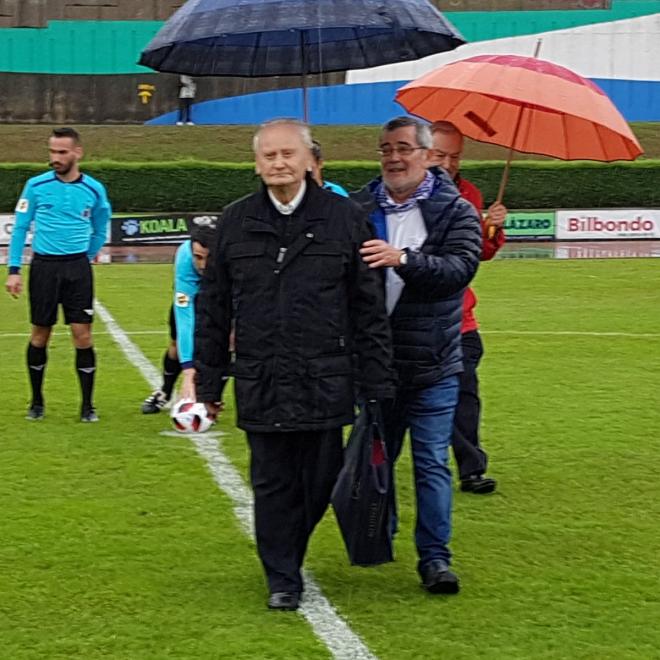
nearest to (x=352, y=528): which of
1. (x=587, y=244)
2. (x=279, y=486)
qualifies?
(x=279, y=486)

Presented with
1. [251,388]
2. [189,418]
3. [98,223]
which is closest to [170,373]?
[189,418]

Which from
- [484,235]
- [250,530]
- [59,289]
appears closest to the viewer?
[250,530]

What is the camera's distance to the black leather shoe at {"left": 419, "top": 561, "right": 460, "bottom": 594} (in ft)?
18.8

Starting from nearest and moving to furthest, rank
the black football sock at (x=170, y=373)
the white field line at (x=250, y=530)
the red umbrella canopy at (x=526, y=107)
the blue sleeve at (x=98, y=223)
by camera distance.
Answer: the white field line at (x=250, y=530)
the red umbrella canopy at (x=526, y=107)
the blue sleeve at (x=98, y=223)
the black football sock at (x=170, y=373)

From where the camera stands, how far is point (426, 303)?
5727mm

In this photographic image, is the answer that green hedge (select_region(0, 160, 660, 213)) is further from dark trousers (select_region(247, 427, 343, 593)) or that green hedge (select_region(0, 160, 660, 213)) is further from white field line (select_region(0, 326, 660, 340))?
dark trousers (select_region(247, 427, 343, 593))

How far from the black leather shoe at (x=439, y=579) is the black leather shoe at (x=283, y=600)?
557mm

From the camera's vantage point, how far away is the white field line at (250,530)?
5145mm

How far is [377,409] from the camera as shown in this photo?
559cm

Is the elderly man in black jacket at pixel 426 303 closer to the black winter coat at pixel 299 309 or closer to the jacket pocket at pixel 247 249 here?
the black winter coat at pixel 299 309

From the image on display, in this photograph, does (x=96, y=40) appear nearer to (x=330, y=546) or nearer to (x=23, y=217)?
(x=23, y=217)

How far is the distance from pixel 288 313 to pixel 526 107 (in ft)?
8.00

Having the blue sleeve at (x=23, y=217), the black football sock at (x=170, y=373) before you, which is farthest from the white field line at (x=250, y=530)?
the blue sleeve at (x=23, y=217)

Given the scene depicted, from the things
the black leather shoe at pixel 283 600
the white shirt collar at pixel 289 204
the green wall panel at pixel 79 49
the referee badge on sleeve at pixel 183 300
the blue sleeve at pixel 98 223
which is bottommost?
the black leather shoe at pixel 283 600
